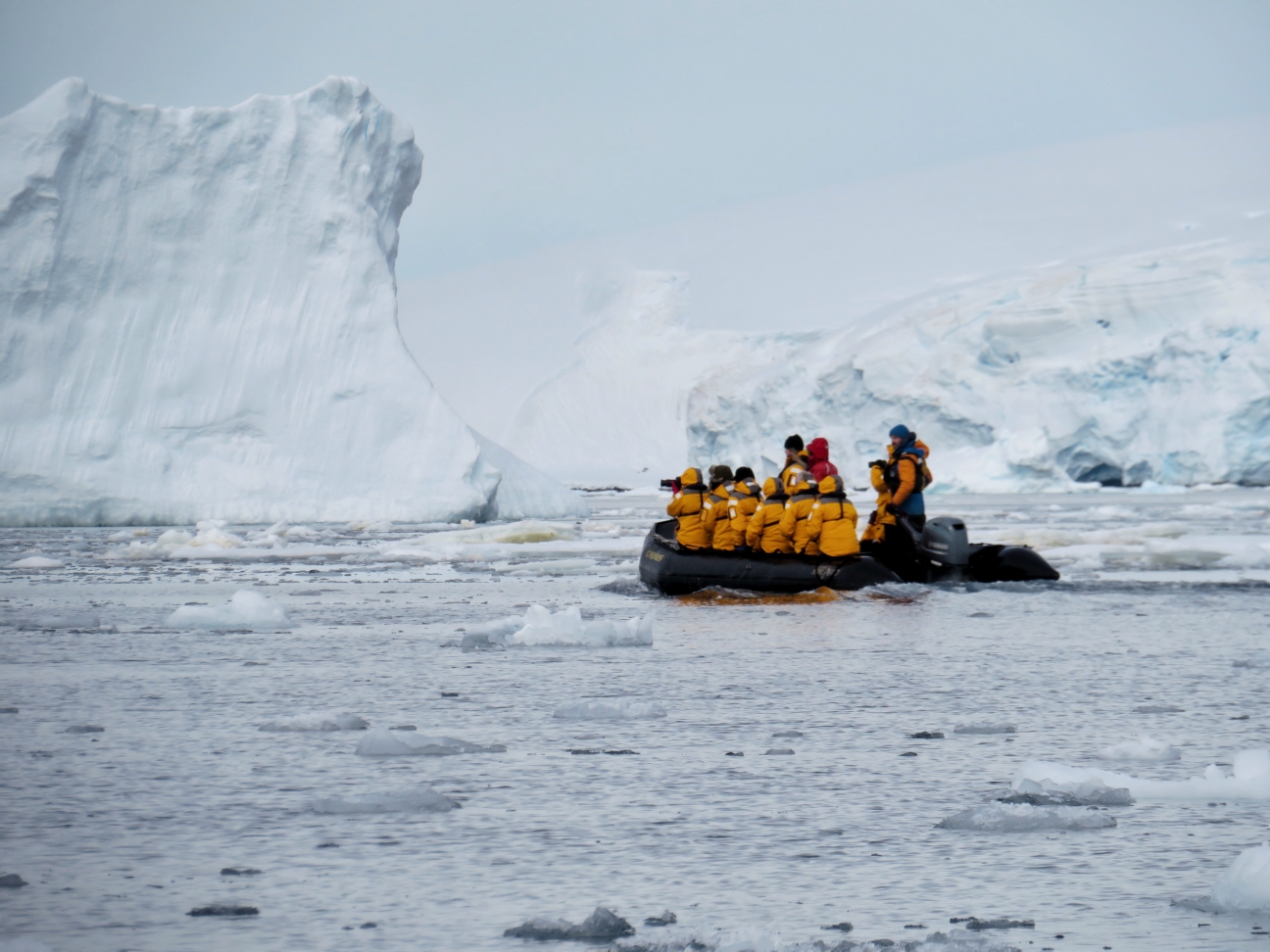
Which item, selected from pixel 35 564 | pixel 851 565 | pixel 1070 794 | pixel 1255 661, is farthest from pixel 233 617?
pixel 35 564

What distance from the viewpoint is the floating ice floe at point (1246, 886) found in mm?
2807

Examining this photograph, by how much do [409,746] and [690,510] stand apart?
6.72 metres

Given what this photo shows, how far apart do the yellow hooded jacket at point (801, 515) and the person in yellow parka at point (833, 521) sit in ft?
0.18

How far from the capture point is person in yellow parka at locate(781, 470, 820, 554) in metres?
10.5

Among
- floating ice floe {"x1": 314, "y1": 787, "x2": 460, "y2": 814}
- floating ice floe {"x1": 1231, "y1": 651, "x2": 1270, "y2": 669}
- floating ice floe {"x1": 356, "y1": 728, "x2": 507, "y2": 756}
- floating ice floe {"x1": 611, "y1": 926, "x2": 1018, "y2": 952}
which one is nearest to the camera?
floating ice floe {"x1": 611, "y1": 926, "x2": 1018, "y2": 952}

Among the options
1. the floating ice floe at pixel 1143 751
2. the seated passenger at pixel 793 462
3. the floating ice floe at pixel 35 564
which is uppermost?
the seated passenger at pixel 793 462

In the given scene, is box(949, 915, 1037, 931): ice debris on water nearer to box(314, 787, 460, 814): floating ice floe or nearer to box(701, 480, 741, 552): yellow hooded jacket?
box(314, 787, 460, 814): floating ice floe

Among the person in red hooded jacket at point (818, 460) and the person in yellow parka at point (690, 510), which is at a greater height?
the person in red hooded jacket at point (818, 460)

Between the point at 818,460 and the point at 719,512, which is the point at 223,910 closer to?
the point at 719,512

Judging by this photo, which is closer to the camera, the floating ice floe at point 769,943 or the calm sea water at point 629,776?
the floating ice floe at point 769,943

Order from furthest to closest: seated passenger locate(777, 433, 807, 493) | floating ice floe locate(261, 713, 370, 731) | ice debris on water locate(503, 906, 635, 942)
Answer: seated passenger locate(777, 433, 807, 493) < floating ice floe locate(261, 713, 370, 731) < ice debris on water locate(503, 906, 635, 942)

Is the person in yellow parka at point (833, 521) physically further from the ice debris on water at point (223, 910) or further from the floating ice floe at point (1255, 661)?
the ice debris on water at point (223, 910)

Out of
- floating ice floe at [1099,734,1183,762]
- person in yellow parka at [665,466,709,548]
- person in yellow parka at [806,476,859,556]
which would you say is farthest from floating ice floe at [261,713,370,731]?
person in yellow parka at [665,466,709,548]

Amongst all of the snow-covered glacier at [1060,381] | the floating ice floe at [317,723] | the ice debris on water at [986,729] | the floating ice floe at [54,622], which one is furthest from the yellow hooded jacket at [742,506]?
the snow-covered glacier at [1060,381]
